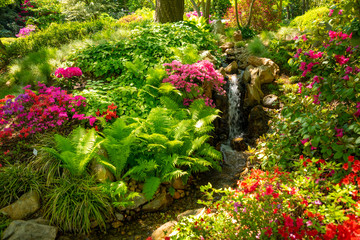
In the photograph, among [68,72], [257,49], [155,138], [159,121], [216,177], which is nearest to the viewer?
[155,138]

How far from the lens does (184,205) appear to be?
3.91m

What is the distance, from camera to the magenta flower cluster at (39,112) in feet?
14.2

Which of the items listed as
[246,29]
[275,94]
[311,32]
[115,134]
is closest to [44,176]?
[115,134]

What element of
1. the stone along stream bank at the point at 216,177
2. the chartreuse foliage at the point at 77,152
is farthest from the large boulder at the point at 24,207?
the chartreuse foliage at the point at 77,152

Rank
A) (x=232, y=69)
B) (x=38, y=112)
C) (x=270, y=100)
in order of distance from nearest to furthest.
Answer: (x=38, y=112) → (x=270, y=100) → (x=232, y=69)

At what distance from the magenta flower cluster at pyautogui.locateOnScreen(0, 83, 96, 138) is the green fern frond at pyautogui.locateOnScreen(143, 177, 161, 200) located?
5.44ft

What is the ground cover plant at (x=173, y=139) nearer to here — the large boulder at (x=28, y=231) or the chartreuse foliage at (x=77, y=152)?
the chartreuse foliage at (x=77, y=152)

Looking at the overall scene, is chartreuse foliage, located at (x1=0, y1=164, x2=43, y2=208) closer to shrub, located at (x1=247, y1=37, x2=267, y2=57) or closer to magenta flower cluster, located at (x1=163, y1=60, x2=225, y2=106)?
magenta flower cluster, located at (x1=163, y1=60, x2=225, y2=106)

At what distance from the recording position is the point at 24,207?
329cm

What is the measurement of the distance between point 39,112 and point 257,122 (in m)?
5.11

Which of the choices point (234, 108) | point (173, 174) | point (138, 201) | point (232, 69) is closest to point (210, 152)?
point (173, 174)

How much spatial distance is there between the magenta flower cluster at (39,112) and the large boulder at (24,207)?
4.16 ft

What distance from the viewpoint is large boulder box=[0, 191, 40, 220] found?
323 cm

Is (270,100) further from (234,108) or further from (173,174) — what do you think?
(173,174)
